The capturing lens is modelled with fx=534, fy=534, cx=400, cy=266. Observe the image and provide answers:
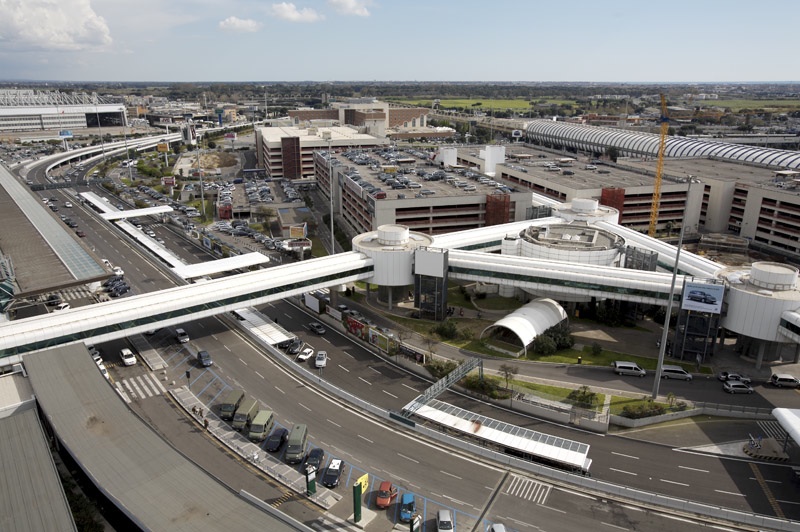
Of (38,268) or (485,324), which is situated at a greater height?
(38,268)

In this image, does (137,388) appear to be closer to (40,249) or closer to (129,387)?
(129,387)

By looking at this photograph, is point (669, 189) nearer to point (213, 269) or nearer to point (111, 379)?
point (213, 269)

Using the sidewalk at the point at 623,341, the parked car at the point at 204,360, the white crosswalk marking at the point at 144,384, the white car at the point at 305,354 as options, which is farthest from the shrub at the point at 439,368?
the white crosswalk marking at the point at 144,384

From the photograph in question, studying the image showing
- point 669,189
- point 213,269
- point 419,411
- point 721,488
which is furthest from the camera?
point 669,189

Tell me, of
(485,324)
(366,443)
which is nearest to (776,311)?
(485,324)

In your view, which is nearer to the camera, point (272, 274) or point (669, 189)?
point (272, 274)

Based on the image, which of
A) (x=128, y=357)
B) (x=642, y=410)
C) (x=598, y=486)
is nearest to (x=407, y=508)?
(x=598, y=486)
